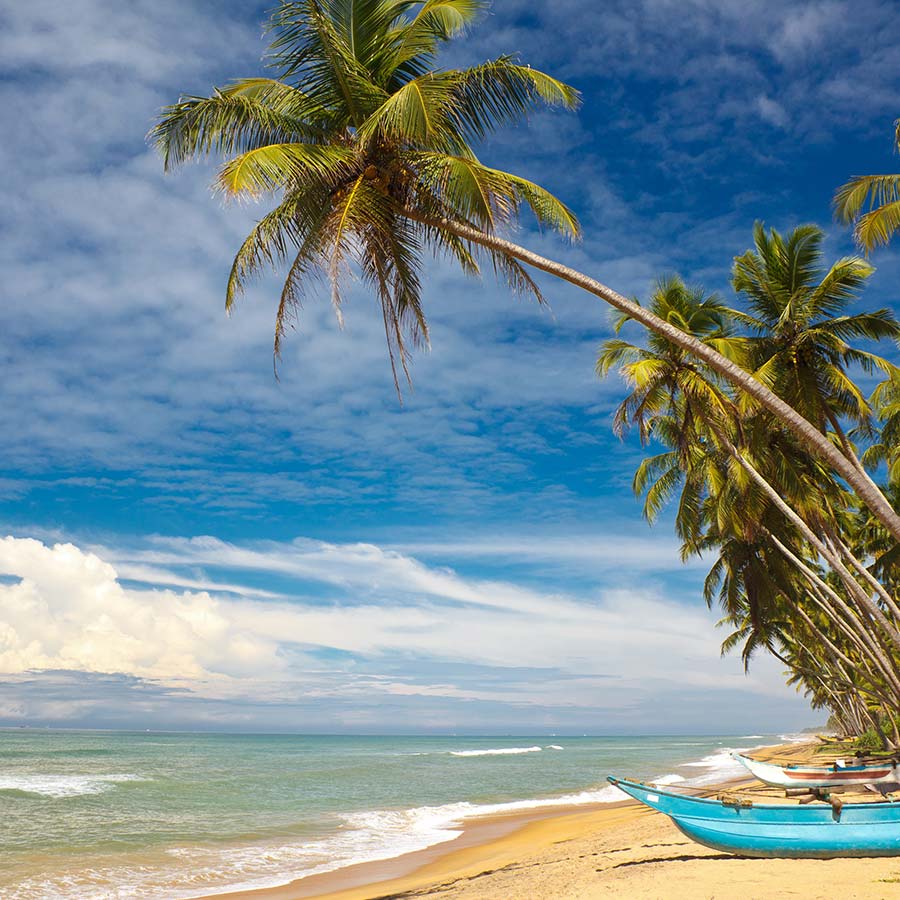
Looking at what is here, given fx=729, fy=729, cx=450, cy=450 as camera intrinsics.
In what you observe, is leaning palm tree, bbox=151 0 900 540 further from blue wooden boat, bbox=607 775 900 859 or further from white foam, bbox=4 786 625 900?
white foam, bbox=4 786 625 900

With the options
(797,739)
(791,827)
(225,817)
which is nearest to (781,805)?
(791,827)

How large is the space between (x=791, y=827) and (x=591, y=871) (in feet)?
10.0

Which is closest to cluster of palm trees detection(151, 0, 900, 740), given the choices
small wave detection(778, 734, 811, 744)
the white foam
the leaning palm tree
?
the leaning palm tree

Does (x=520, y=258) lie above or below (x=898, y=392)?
below

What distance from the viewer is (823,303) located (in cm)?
1302

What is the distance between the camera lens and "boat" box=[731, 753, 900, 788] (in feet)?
45.7

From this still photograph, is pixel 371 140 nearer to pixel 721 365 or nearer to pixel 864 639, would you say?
pixel 721 365

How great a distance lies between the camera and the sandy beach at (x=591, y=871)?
8305mm

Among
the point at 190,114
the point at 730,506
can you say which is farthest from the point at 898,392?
the point at 190,114

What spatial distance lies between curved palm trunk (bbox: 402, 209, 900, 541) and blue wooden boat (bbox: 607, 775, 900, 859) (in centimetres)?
435

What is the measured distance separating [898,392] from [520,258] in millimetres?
14932

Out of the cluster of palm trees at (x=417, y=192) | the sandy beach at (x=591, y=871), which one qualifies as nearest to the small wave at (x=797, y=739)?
the sandy beach at (x=591, y=871)

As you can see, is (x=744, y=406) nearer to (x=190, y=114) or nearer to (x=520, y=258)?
(x=520, y=258)

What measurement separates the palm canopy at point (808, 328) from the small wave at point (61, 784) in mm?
26843
